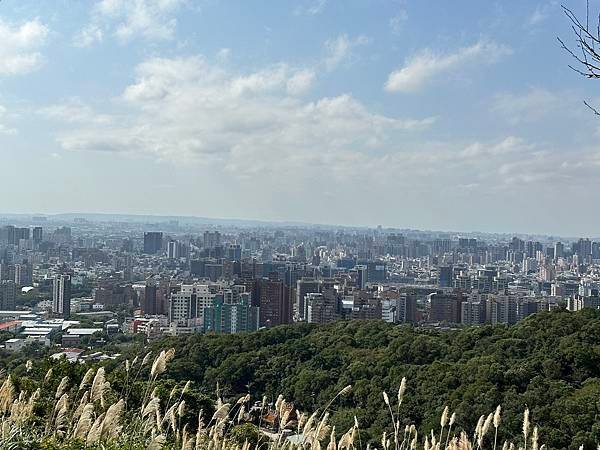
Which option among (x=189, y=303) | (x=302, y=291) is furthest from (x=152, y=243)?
(x=189, y=303)

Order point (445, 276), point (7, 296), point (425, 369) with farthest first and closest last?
point (445, 276)
point (7, 296)
point (425, 369)

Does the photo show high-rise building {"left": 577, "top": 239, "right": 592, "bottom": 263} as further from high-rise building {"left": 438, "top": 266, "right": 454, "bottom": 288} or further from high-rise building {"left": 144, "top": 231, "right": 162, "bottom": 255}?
high-rise building {"left": 144, "top": 231, "right": 162, "bottom": 255}

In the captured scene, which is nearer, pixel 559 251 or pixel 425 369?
pixel 425 369

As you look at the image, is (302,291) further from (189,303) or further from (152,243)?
(152,243)

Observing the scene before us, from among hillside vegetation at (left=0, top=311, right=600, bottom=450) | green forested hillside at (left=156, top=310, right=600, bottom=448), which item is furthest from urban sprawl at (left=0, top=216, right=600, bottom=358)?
hillside vegetation at (left=0, top=311, right=600, bottom=450)

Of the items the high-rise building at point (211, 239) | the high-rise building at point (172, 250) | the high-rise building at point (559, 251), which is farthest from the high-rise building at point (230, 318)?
the high-rise building at point (559, 251)

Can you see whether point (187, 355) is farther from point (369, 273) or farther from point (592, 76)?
point (369, 273)
